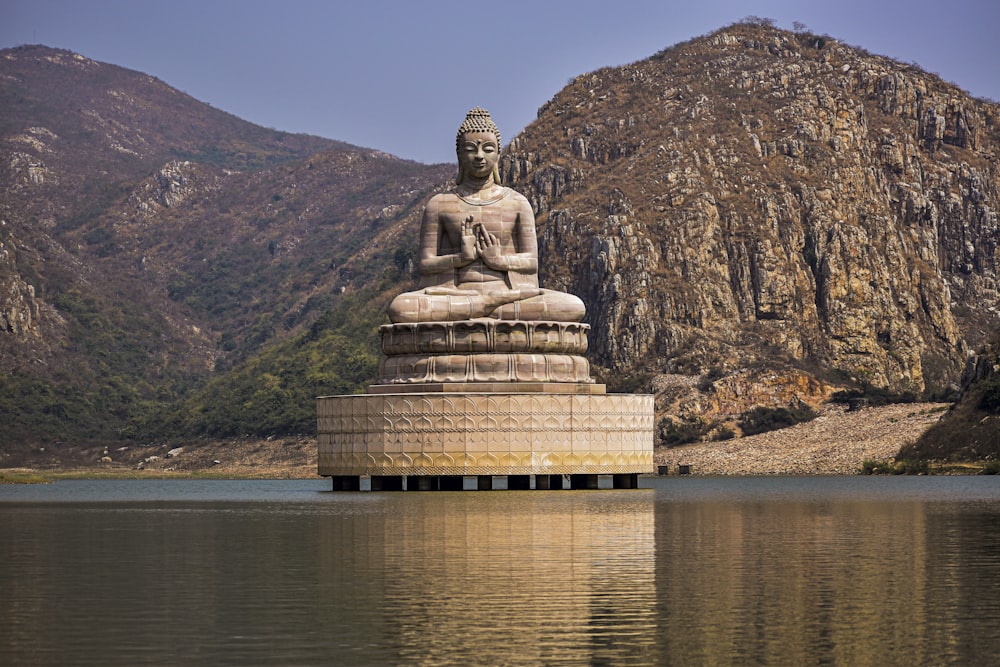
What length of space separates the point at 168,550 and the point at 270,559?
2.66 m

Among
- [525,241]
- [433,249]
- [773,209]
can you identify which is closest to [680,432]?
[773,209]

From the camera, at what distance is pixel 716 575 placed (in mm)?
22031

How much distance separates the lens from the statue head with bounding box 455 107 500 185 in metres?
53.4

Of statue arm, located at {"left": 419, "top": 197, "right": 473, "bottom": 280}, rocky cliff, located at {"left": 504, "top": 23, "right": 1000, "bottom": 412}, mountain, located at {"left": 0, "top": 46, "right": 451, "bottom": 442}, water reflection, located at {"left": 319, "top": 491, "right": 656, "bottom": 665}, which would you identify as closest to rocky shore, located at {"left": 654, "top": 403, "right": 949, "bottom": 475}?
rocky cliff, located at {"left": 504, "top": 23, "right": 1000, "bottom": 412}

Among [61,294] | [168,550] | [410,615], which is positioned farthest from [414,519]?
[61,294]

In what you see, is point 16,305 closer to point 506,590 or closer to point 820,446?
point 820,446

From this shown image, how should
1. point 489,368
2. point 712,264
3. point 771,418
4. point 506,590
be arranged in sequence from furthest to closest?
1. point 712,264
2. point 771,418
3. point 489,368
4. point 506,590

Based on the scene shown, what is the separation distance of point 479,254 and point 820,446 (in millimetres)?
47224

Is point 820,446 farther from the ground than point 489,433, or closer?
closer

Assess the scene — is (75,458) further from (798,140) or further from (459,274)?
(459,274)

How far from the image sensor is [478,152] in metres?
53.4

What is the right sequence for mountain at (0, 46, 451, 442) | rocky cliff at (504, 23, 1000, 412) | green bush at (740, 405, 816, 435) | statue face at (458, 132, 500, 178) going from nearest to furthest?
statue face at (458, 132, 500, 178)
green bush at (740, 405, 816, 435)
rocky cliff at (504, 23, 1000, 412)
mountain at (0, 46, 451, 442)

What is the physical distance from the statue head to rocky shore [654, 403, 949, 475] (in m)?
39.6

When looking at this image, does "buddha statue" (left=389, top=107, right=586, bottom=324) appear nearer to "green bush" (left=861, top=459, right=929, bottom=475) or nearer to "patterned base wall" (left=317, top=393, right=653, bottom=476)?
"patterned base wall" (left=317, top=393, right=653, bottom=476)
